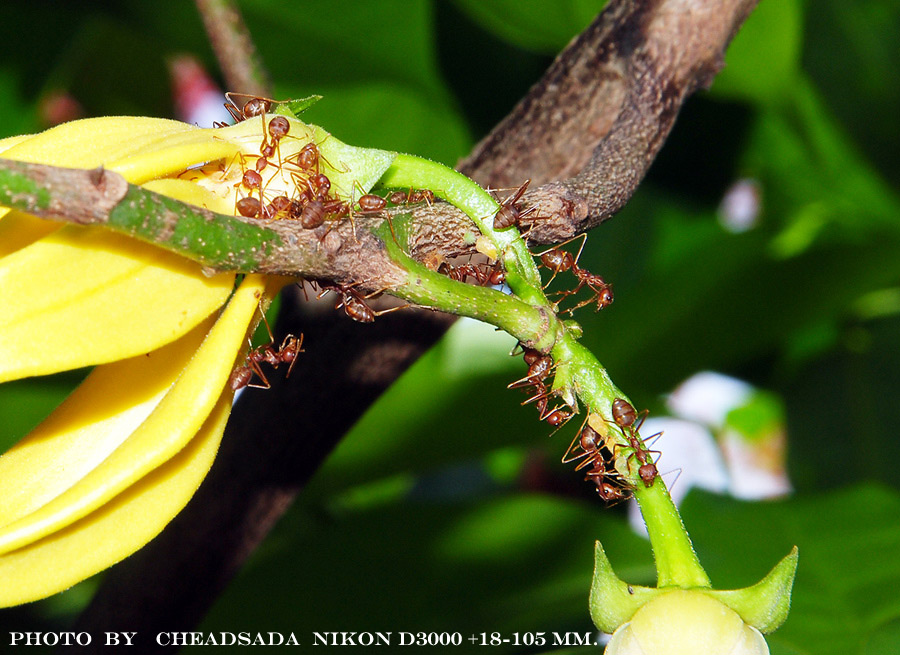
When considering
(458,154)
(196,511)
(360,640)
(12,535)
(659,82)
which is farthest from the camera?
(458,154)

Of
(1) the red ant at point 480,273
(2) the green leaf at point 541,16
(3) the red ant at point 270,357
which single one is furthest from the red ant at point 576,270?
(2) the green leaf at point 541,16

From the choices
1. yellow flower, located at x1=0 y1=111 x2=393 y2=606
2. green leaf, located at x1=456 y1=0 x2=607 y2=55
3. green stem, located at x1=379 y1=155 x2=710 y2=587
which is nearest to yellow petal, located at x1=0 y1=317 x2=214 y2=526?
yellow flower, located at x1=0 y1=111 x2=393 y2=606

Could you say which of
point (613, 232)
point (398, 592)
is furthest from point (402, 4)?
point (398, 592)

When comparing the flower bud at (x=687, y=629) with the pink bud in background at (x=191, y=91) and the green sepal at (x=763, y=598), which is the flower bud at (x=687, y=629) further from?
the pink bud in background at (x=191, y=91)

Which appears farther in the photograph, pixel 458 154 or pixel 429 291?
pixel 458 154

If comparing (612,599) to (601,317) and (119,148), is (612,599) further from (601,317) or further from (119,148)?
(601,317)

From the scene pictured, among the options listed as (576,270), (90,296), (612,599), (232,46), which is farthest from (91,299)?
(232,46)

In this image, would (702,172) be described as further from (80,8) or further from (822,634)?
(80,8)
